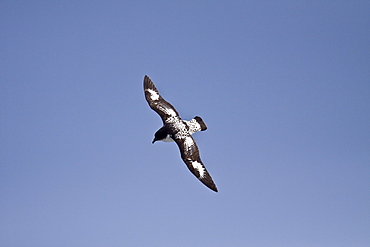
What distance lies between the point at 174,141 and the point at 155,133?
1.44 metres

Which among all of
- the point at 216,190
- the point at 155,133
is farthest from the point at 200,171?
the point at 155,133

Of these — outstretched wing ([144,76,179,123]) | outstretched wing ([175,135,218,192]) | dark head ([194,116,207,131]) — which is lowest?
outstretched wing ([175,135,218,192])

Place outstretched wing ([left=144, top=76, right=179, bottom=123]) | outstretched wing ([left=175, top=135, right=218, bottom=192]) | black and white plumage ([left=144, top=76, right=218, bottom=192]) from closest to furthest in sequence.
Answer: outstretched wing ([left=175, top=135, right=218, bottom=192]), black and white plumage ([left=144, top=76, right=218, bottom=192]), outstretched wing ([left=144, top=76, right=179, bottom=123])

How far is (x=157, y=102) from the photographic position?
44.5 meters

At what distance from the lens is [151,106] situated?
44031 millimetres

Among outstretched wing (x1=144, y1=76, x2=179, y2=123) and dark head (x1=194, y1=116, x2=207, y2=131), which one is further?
outstretched wing (x1=144, y1=76, x2=179, y2=123)

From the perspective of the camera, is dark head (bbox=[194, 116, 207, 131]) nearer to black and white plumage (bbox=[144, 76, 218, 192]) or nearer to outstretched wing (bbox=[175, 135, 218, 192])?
black and white plumage (bbox=[144, 76, 218, 192])

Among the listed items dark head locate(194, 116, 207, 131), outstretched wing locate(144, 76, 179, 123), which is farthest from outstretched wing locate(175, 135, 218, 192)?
outstretched wing locate(144, 76, 179, 123)

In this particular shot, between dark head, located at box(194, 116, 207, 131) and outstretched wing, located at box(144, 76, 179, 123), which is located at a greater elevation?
outstretched wing, located at box(144, 76, 179, 123)

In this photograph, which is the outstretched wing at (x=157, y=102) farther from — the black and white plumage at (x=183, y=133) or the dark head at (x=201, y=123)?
the dark head at (x=201, y=123)

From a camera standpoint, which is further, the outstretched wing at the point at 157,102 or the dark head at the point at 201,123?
the outstretched wing at the point at 157,102

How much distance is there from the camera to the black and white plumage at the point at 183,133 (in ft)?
124

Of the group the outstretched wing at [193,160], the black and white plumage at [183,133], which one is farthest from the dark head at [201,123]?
the outstretched wing at [193,160]

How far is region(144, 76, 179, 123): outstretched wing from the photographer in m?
43.1
